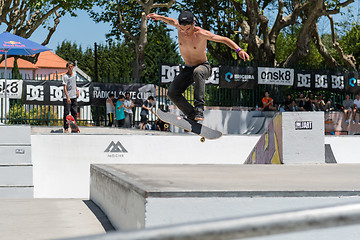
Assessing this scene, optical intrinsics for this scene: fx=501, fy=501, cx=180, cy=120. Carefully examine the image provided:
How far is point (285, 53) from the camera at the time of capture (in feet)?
167

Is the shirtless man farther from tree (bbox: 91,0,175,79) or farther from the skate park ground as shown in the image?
tree (bbox: 91,0,175,79)

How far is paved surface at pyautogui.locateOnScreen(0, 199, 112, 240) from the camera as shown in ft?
15.7

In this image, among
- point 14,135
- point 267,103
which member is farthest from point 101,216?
point 267,103

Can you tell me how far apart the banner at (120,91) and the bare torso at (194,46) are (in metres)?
9.59

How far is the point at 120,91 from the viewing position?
692 inches

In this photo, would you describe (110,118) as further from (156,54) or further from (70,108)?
(156,54)

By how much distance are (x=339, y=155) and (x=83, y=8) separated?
1926 cm

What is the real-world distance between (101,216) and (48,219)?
0.68 metres

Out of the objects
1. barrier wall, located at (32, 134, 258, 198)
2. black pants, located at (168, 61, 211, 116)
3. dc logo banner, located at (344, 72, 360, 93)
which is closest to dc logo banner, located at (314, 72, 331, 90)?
dc logo banner, located at (344, 72, 360, 93)

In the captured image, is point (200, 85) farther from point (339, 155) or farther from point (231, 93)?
point (231, 93)

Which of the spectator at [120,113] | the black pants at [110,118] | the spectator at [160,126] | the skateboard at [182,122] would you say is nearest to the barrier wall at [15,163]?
the skateboard at [182,122]

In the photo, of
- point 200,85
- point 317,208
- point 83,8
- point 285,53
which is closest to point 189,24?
point 200,85

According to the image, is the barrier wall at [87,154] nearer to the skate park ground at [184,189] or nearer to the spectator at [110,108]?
the skate park ground at [184,189]

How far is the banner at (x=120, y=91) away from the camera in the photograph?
57.0 feet
